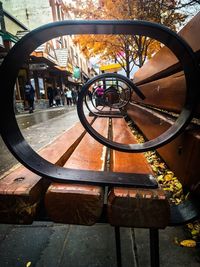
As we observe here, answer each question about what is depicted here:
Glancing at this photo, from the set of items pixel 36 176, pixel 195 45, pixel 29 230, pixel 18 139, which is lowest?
pixel 29 230

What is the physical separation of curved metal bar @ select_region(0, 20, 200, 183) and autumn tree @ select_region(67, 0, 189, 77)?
16.5 feet

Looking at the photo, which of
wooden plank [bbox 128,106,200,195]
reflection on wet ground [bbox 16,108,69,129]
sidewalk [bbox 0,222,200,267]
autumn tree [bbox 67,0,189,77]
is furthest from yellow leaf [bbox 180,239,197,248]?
reflection on wet ground [bbox 16,108,69,129]

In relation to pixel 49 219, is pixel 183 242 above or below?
below

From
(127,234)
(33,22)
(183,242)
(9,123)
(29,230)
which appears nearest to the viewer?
(9,123)

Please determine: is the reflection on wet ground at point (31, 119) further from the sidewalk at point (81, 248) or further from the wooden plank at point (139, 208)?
the wooden plank at point (139, 208)

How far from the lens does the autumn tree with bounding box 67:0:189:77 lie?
686 centimetres

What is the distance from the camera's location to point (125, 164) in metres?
0.98

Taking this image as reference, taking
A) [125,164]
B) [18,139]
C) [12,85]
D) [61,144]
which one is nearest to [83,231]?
[61,144]

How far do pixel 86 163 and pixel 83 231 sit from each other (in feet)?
1.86

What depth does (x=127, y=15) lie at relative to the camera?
26.7 feet

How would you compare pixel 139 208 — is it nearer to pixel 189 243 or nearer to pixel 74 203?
pixel 74 203

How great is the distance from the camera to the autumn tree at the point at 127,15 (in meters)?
6.86

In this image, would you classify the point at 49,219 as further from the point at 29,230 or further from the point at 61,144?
the point at 29,230

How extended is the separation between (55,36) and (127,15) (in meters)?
8.26
